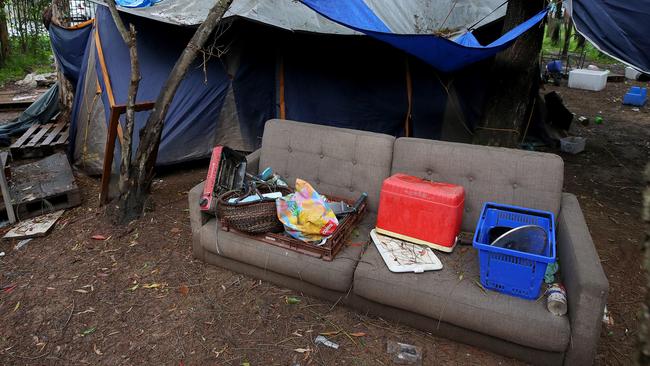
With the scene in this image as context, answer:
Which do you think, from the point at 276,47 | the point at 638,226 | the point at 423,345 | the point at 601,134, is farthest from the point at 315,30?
the point at 601,134

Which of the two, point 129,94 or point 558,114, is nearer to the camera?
point 129,94

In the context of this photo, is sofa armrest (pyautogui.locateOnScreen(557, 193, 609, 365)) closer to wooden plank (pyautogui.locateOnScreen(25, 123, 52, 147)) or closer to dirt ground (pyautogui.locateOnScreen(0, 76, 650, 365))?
dirt ground (pyautogui.locateOnScreen(0, 76, 650, 365))

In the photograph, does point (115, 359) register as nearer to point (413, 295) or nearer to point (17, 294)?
point (17, 294)

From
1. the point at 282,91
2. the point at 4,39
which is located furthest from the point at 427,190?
the point at 4,39

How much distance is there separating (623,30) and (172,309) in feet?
11.9

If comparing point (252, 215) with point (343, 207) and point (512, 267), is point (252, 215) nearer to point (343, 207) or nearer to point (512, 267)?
point (343, 207)

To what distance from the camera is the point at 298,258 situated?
241 cm

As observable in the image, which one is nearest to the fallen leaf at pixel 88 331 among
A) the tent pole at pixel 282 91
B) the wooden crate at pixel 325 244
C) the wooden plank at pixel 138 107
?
the wooden crate at pixel 325 244

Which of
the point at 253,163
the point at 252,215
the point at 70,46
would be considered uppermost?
the point at 70,46

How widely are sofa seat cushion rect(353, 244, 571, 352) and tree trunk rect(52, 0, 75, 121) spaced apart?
5203 mm

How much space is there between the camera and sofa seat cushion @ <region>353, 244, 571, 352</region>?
1.90 metres

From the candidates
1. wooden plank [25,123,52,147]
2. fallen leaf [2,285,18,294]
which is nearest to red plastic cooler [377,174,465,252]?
fallen leaf [2,285,18,294]

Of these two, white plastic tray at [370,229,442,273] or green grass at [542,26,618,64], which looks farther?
green grass at [542,26,618,64]

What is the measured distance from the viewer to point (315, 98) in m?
4.60
